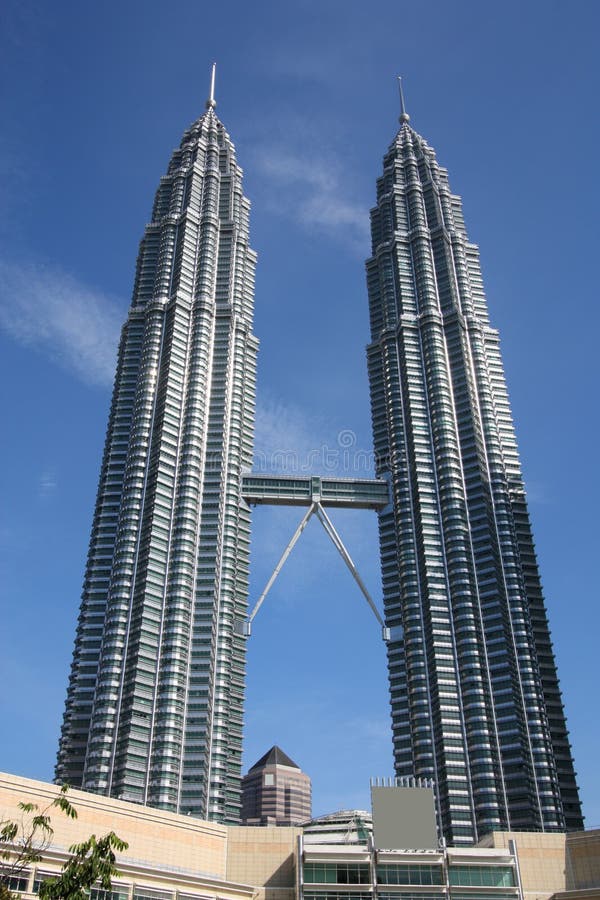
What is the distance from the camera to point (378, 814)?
93750 millimetres

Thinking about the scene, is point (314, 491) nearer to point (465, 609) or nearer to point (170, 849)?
point (465, 609)

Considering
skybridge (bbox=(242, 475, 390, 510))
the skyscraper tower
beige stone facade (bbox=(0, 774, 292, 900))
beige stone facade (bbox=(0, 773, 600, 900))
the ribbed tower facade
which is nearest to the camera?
beige stone facade (bbox=(0, 774, 292, 900))

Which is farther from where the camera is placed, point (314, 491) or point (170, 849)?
point (314, 491)

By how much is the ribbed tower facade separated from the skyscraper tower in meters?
33.3

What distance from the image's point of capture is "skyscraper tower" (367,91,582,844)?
150250 millimetres

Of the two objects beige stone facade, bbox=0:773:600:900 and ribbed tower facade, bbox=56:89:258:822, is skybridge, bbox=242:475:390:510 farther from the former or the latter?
beige stone facade, bbox=0:773:600:900

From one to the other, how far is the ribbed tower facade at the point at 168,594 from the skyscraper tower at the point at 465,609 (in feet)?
109

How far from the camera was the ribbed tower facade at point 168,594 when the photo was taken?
5886 inches

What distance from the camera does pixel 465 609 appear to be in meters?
165

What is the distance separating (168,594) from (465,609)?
56.5 metres

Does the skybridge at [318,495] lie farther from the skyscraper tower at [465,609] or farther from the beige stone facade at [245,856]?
the beige stone facade at [245,856]

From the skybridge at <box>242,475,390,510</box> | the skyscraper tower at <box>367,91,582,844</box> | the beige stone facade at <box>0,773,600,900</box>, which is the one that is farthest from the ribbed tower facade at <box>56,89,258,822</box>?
the beige stone facade at <box>0,773,600,900</box>

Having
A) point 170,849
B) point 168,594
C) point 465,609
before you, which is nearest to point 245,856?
point 170,849

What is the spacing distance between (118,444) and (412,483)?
64501 mm
